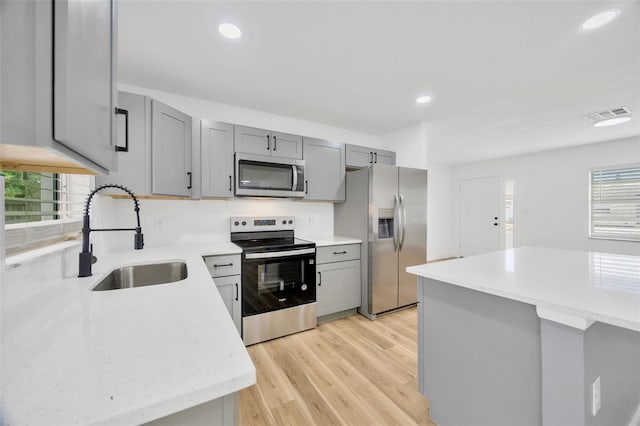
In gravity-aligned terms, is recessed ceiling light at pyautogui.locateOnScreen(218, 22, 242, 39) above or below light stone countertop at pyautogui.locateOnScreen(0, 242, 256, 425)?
above

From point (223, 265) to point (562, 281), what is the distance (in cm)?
222

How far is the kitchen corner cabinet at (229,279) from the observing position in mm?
2141

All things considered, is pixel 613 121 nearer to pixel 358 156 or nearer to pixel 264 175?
pixel 358 156

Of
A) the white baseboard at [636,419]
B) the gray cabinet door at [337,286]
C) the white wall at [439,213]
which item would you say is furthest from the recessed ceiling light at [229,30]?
the white wall at [439,213]

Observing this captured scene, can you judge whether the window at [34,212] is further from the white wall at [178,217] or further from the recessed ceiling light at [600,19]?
the recessed ceiling light at [600,19]

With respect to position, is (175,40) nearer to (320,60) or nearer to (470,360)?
(320,60)

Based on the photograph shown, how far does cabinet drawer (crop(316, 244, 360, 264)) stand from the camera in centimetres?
270

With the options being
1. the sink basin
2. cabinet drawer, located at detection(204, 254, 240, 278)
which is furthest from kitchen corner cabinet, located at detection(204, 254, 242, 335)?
the sink basin

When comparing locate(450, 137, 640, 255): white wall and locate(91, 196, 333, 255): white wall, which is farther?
locate(450, 137, 640, 255): white wall

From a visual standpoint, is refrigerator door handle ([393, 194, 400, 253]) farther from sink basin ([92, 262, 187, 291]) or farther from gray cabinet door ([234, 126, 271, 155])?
sink basin ([92, 262, 187, 291])

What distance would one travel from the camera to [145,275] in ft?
5.51

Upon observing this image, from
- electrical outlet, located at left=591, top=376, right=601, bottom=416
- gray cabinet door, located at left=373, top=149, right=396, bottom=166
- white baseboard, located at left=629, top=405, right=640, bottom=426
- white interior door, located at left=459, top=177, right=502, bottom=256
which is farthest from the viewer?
white interior door, located at left=459, top=177, right=502, bottom=256

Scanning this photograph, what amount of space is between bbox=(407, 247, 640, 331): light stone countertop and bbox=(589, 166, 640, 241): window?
358cm

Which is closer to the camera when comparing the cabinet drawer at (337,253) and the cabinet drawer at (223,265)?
the cabinet drawer at (223,265)
